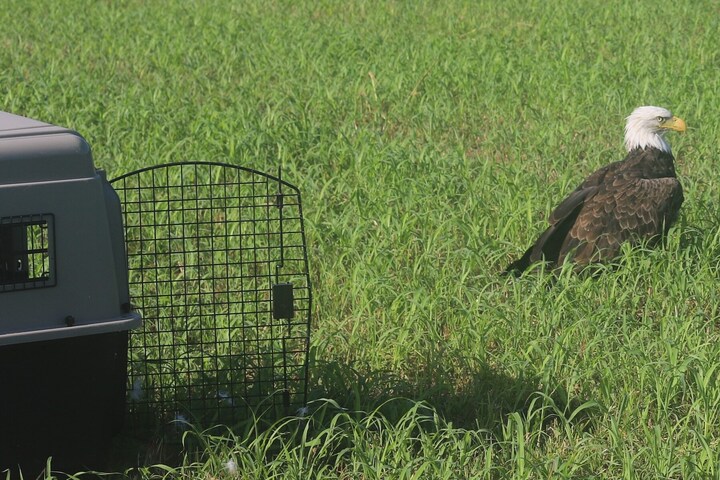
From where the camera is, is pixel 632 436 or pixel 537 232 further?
pixel 537 232

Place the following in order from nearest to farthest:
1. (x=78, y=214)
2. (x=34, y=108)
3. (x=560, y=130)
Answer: (x=78, y=214) → (x=560, y=130) → (x=34, y=108)

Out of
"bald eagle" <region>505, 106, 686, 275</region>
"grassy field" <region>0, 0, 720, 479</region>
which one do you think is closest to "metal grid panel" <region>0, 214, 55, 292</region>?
"grassy field" <region>0, 0, 720, 479</region>

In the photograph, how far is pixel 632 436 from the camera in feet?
12.6

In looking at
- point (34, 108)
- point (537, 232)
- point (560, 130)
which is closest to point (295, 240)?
point (537, 232)

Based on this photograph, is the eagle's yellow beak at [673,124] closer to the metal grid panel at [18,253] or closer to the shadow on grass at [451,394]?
the shadow on grass at [451,394]

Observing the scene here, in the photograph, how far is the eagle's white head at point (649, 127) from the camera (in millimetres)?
6023

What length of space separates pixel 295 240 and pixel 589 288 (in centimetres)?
173

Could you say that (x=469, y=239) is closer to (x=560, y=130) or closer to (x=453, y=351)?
(x=453, y=351)

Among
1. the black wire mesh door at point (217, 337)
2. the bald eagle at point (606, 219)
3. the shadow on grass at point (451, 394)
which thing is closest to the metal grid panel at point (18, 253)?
the black wire mesh door at point (217, 337)

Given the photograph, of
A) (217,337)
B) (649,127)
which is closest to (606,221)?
(649,127)

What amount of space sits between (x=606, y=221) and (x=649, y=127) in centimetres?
87

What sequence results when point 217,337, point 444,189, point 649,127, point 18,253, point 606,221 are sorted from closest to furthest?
point 18,253, point 217,337, point 606,221, point 649,127, point 444,189

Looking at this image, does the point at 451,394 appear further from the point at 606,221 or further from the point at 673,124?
the point at 673,124

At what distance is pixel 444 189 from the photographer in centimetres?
670
